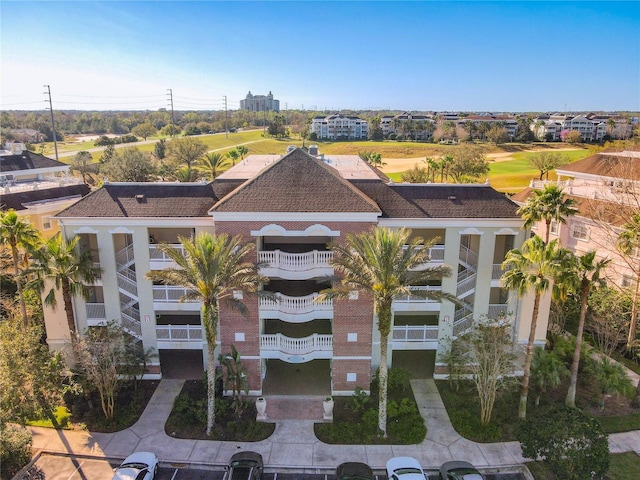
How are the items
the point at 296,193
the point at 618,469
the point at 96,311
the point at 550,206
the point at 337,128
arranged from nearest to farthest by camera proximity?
the point at 618,469
the point at 550,206
the point at 296,193
the point at 96,311
the point at 337,128

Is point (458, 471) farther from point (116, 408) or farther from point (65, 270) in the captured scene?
point (65, 270)

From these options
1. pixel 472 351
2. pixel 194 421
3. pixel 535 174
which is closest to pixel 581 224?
pixel 472 351

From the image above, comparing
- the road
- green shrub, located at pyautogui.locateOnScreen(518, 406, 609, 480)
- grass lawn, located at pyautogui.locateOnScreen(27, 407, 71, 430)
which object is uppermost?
green shrub, located at pyautogui.locateOnScreen(518, 406, 609, 480)

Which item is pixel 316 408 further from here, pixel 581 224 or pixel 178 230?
pixel 581 224

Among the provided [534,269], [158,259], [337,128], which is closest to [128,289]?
[158,259]

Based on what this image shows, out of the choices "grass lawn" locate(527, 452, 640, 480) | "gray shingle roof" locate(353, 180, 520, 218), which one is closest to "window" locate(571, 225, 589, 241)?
"gray shingle roof" locate(353, 180, 520, 218)

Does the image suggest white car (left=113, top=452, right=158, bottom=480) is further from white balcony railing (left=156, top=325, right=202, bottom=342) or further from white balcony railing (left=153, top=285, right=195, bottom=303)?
white balcony railing (left=153, top=285, right=195, bottom=303)
